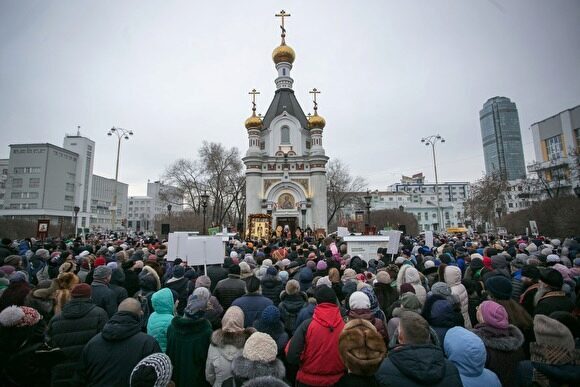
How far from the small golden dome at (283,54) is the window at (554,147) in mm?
33952

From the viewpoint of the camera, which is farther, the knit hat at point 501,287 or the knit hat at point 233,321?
the knit hat at point 501,287

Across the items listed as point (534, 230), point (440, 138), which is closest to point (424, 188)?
point (440, 138)

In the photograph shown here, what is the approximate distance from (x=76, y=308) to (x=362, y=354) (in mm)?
3238

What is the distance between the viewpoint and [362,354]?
8.95 ft

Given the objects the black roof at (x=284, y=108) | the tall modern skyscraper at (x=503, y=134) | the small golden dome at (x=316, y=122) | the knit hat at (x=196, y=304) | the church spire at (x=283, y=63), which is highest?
the tall modern skyscraper at (x=503, y=134)

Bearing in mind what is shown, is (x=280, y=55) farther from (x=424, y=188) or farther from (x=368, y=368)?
(x=424, y=188)

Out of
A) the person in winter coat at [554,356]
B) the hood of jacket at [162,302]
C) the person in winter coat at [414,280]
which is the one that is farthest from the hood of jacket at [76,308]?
the person in winter coat at [554,356]

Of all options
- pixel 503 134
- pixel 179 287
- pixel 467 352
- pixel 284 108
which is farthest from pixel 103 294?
pixel 503 134

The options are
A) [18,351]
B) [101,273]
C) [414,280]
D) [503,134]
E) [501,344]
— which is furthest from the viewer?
[503,134]

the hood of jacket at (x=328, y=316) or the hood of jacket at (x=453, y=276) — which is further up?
the hood of jacket at (x=453, y=276)

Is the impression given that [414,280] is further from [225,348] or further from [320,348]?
[225,348]

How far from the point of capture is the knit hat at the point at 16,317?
314cm

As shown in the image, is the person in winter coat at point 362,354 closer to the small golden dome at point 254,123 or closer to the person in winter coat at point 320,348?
the person in winter coat at point 320,348

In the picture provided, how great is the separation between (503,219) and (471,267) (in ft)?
110
